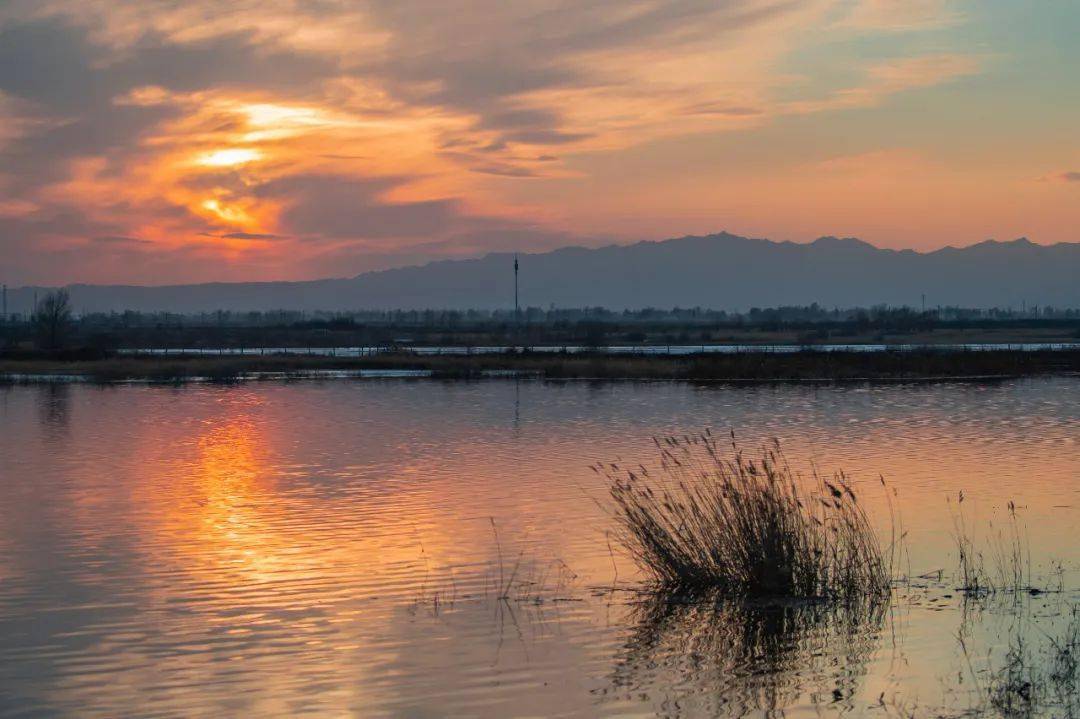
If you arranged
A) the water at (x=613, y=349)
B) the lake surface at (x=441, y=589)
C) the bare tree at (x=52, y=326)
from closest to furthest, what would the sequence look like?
the lake surface at (x=441, y=589) → the water at (x=613, y=349) → the bare tree at (x=52, y=326)

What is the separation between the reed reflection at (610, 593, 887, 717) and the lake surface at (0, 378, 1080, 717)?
0.04 m

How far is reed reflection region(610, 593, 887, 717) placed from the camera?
11.0m

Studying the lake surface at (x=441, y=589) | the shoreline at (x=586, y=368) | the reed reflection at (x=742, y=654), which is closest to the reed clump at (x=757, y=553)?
the reed reflection at (x=742, y=654)

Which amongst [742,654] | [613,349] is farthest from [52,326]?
[742,654]

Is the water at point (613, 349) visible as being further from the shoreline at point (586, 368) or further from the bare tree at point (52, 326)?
the shoreline at point (586, 368)

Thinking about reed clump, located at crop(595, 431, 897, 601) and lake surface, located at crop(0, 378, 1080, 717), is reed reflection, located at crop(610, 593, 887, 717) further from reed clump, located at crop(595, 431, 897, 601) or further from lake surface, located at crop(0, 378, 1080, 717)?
reed clump, located at crop(595, 431, 897, 601)

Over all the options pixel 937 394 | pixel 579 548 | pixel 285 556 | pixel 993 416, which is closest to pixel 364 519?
pixel 285 556

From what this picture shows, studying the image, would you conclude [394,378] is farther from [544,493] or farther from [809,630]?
[809,630]

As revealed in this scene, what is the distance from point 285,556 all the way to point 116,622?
13.4 ft

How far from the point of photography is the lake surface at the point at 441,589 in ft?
37.1

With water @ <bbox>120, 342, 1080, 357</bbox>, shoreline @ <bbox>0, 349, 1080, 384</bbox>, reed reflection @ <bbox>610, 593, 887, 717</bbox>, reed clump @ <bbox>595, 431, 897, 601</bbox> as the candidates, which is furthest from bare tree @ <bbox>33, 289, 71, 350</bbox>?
reed reflection @ <bbox>610, 593, 887, 717</bbox>

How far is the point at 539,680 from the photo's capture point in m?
11.7

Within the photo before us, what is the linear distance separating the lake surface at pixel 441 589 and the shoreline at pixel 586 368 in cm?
3183

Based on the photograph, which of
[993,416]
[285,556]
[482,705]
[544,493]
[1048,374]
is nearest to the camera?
[482,705]
